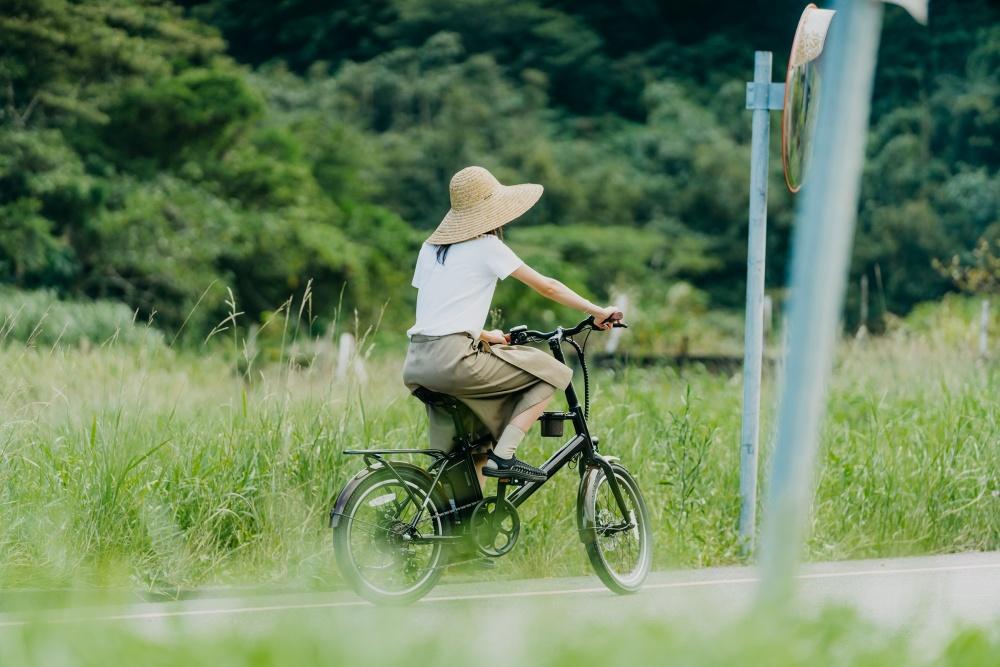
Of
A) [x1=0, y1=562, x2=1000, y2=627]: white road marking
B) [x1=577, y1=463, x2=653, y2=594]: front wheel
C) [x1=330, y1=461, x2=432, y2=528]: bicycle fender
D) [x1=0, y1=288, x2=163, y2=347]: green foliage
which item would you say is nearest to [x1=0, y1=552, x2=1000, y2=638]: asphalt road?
[x1=0, y1=562, x2=1000, y2=627]: white road marking

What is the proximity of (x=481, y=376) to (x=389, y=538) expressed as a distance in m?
0.81

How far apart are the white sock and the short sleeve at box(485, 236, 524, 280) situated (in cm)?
69

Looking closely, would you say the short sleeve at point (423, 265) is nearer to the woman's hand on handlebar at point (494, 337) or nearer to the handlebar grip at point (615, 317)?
the woman's hand on handlebar at point (494, 337)

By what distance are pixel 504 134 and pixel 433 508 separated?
128 ft

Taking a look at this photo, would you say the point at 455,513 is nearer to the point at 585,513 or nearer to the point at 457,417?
the point at 457,417

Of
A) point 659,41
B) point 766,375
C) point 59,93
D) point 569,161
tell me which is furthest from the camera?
point 659,41

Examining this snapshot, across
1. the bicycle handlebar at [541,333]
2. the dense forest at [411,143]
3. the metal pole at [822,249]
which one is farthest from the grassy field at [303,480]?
the dense forest at [411,143]

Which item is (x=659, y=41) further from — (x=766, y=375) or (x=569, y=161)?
(x=766, y=375)

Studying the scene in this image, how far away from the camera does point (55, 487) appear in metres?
7.33

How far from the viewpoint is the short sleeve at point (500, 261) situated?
6711 mm

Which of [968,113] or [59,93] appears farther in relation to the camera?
[968,113]

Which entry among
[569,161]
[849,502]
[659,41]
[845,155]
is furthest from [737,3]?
[845,155]

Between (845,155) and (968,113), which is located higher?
(845,155)

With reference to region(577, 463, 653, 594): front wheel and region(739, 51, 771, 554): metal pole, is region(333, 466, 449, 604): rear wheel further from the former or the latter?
region(739, 51, 771, 554): metal pole
